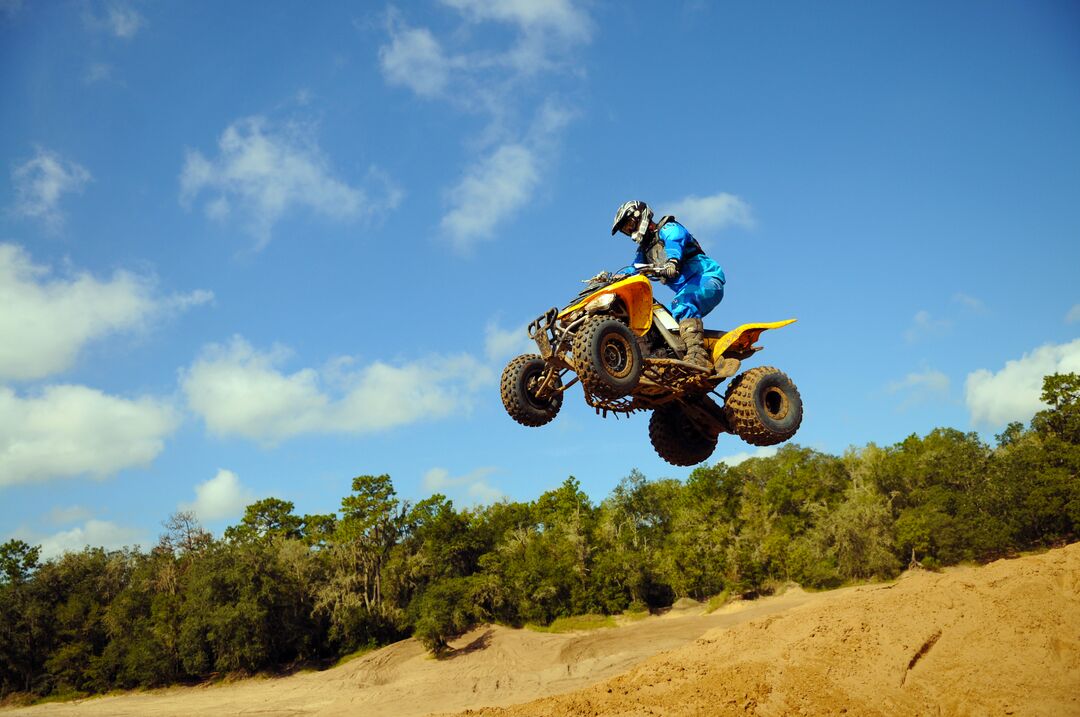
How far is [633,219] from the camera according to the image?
29.3 ft

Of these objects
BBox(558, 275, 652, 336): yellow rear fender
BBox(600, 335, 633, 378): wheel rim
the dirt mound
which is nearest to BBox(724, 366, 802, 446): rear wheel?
BBox(558, 275, 652, 336): yellow rear fender

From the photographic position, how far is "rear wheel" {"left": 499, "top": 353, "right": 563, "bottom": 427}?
902 centimetres

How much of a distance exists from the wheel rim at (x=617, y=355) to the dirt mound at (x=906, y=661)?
A: 875 cm

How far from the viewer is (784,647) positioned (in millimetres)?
16969

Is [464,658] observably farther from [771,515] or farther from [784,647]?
[784,647]

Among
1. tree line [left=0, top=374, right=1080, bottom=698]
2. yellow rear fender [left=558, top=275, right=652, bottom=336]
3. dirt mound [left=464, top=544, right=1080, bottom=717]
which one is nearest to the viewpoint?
yellow rear fender [left=558, top=275, right=652, bottom=336]

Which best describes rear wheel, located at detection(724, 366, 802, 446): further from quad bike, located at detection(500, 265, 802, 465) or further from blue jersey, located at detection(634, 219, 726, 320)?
blue jersey, located at detection(634, 219, 726, 320)

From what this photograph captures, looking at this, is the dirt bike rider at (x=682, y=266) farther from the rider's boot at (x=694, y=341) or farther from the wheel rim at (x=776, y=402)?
the wheel rim at (x=776, y=402)

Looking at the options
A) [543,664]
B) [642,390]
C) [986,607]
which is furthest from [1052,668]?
[543,664]

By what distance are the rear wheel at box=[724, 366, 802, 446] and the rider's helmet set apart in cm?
218

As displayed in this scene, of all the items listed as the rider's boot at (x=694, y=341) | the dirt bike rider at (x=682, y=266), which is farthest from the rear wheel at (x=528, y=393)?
the dirt bike rider at (x=682, y=266)

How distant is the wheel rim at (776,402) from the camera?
9109mm

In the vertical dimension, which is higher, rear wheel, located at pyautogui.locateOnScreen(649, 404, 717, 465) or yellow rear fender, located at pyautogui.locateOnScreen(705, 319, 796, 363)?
yellow rear fender, located at pyautogui.locateOnScreen(705, 319, 796, 363)

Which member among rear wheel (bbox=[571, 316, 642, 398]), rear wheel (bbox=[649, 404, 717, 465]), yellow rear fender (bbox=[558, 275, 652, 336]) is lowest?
rear wheel (bbox=[649, 404, 717, 465])
